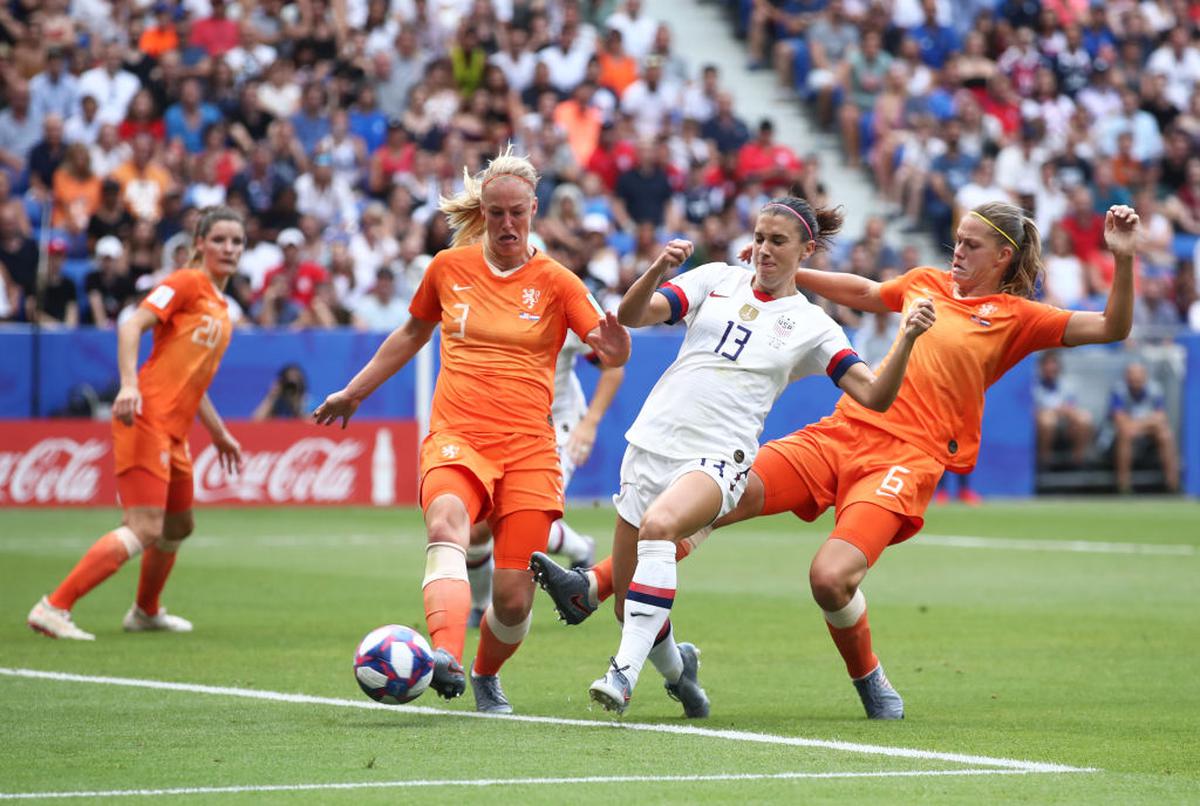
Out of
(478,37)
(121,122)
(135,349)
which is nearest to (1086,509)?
(478,37)

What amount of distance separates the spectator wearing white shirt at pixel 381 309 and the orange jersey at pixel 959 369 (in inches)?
545

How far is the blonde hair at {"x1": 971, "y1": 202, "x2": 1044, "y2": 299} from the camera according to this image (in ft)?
27.9

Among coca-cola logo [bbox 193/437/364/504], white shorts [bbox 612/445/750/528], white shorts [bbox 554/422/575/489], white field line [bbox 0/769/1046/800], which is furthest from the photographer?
coca-cola logo [bbox 193/437/364/504]

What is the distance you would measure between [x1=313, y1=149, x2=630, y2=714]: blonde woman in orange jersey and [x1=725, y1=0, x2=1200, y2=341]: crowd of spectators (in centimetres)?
1762

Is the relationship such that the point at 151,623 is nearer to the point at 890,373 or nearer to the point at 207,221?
the point at 207,221

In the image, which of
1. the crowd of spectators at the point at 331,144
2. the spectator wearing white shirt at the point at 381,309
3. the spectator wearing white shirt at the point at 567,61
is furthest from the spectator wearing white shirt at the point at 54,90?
the spectator wearing white shirt at the point at 567,61

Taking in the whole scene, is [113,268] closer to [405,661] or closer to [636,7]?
[636,7]

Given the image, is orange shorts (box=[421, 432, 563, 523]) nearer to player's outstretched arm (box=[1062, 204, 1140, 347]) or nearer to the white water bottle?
player's outstretched arm (box=[1062, 204, 1140, 347])

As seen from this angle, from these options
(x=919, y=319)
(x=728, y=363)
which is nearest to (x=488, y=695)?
(x=728, y=363)

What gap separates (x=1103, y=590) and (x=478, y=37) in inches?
546

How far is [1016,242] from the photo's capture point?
859 cm

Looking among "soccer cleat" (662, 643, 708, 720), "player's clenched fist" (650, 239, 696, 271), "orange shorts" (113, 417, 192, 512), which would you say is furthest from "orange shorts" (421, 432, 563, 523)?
"orange shorts" (113, 417, 192, 512)

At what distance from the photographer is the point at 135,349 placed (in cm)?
1088

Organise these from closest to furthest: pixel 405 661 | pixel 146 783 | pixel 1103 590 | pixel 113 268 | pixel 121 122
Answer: pixel 146 783 < pixel 405 661 < pixel 1103 590 < pixel 113 268 < pixel 121 122
